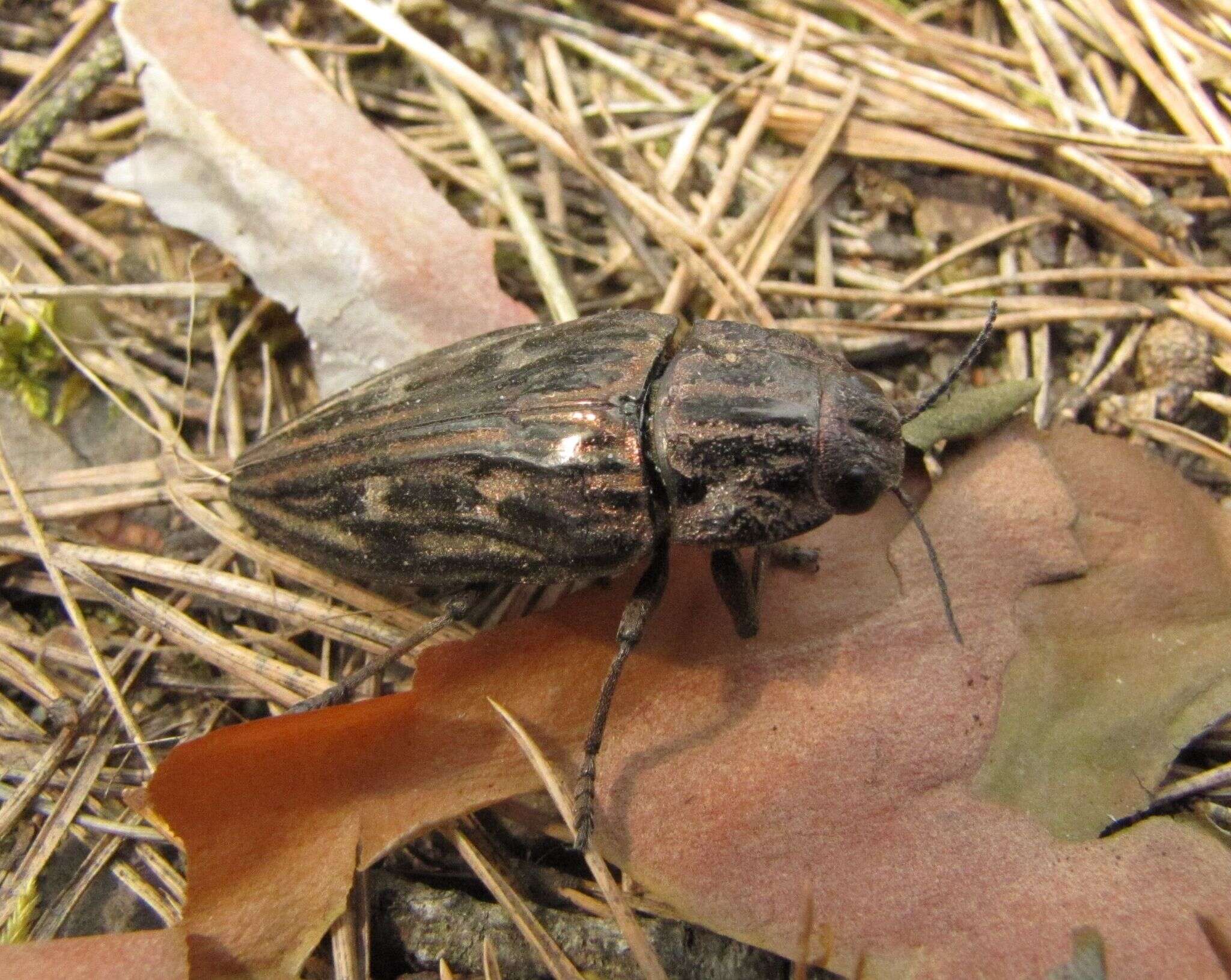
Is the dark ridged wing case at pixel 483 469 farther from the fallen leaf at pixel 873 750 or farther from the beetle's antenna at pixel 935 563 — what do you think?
the beetle's antenna at pixel 935 563

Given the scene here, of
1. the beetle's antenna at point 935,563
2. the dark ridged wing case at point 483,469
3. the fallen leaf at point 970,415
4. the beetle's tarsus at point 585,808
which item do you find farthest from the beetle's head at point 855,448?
the beetle's tarsus at point 585,808

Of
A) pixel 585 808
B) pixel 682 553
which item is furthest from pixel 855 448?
pixel 585 808

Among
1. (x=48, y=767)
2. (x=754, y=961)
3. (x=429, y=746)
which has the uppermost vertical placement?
(x=48, y=767)

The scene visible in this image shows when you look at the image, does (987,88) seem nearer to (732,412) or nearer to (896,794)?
(732,412)

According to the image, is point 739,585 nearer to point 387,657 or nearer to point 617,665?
point 617,665

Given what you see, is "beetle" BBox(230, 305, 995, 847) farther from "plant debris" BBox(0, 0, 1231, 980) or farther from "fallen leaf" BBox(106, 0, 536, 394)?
"fallen leaf" BBox(106, 0, 536, 394)

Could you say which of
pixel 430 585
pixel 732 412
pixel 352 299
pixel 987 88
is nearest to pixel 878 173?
pixel 987 88

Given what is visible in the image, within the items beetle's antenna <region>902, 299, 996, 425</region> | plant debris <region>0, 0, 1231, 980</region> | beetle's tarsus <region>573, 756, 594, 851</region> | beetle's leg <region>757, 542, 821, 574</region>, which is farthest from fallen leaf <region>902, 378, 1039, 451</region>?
beetle's tarsus <region>573, 756, 594, 851</region>
